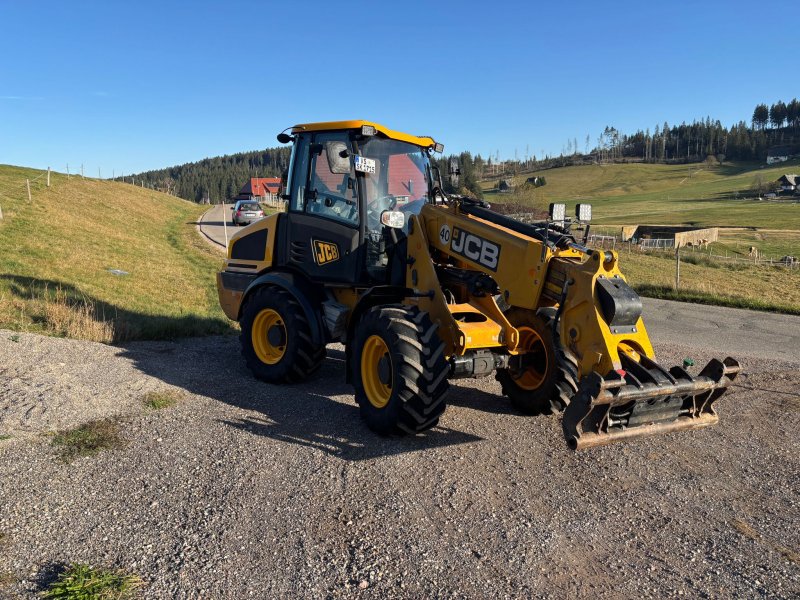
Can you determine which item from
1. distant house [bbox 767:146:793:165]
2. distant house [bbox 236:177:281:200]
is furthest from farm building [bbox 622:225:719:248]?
distant house [bbox 767:146:793:165]

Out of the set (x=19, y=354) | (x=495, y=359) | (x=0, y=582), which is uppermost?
(x=495, y=359)

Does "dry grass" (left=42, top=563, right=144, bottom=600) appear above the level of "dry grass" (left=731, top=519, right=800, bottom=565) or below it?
below

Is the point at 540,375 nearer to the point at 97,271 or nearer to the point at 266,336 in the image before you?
the point at 266,336

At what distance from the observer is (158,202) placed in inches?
1961

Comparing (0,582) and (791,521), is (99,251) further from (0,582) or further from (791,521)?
(791,521)

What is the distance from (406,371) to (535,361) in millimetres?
1714

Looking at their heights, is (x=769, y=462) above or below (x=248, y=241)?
below

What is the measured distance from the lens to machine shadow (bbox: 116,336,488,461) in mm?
5863

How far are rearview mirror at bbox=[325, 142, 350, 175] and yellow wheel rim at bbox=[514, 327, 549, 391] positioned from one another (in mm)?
2447

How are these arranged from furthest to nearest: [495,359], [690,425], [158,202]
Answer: [158,202]
[495,359]
[690,425]

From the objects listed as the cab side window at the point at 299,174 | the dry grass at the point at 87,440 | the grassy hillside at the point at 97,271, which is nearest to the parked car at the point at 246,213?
the grassy hillside at the point at 97,271

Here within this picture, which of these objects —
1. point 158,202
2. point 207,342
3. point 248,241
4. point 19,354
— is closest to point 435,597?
point 248,241

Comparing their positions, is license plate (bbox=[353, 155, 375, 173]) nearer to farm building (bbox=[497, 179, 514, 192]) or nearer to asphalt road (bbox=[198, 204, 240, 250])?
asphalt road (bbox=[198, 204, 240, 250])

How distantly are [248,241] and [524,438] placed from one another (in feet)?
15.4
